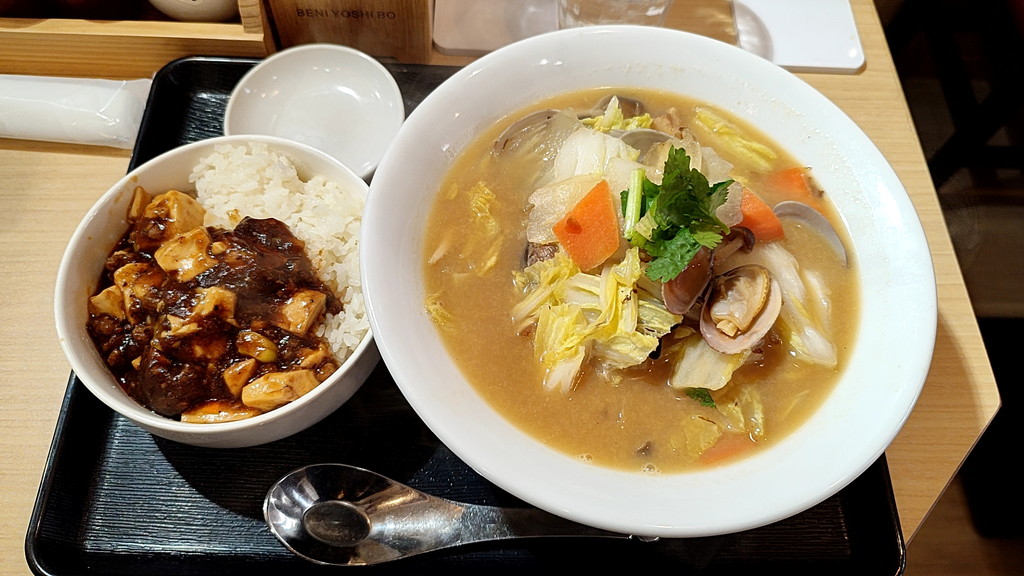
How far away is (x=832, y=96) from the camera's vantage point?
225cm

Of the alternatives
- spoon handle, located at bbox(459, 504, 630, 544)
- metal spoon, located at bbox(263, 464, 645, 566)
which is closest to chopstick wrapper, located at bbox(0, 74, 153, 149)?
metal spoon, located at bbox(263, 464, 645, 566)

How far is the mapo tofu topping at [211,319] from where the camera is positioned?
1.47m

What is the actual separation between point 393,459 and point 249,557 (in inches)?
14.6

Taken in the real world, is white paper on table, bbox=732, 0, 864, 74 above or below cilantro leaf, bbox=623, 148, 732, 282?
below

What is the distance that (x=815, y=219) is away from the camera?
1619 millimetres

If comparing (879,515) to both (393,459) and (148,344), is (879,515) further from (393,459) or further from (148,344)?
(148,344)

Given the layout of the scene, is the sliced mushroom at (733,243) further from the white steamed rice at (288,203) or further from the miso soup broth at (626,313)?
the white steamed rice at (288,203)

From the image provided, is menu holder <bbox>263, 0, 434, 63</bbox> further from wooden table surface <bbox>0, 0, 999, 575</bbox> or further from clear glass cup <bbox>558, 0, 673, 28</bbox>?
clear glass cup <bbox>558, 0, 673, 28</bbox>

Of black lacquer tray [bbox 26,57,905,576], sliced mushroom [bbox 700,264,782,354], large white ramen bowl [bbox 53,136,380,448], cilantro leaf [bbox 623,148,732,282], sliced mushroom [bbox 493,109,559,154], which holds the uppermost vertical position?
cilantro leaf [bbox 623,148,732,282]

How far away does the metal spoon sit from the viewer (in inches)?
57.3

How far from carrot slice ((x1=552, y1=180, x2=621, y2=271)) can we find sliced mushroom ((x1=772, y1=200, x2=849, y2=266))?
46 cm

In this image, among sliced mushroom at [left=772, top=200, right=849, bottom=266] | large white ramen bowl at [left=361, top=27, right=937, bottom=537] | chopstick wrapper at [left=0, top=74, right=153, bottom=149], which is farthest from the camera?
chopstick wrapper at [left=0, top=74, right=153, bottom=149]

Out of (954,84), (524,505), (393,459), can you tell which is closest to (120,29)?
(393,459)

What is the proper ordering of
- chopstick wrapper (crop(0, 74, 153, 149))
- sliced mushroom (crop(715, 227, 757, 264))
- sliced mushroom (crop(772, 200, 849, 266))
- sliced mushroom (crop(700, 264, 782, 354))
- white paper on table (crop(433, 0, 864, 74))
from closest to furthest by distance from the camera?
sliced mushroom (crop(700, 264, 782, 354))
sliced mushroom (crop(715, 227, 757, 264))
sliced mushroom (crop(772, 200, 849, 266))
chopstick wrapper (crop(0, 74, 153, 149))
white paper on table (crop(433, 0, 864, 74))
